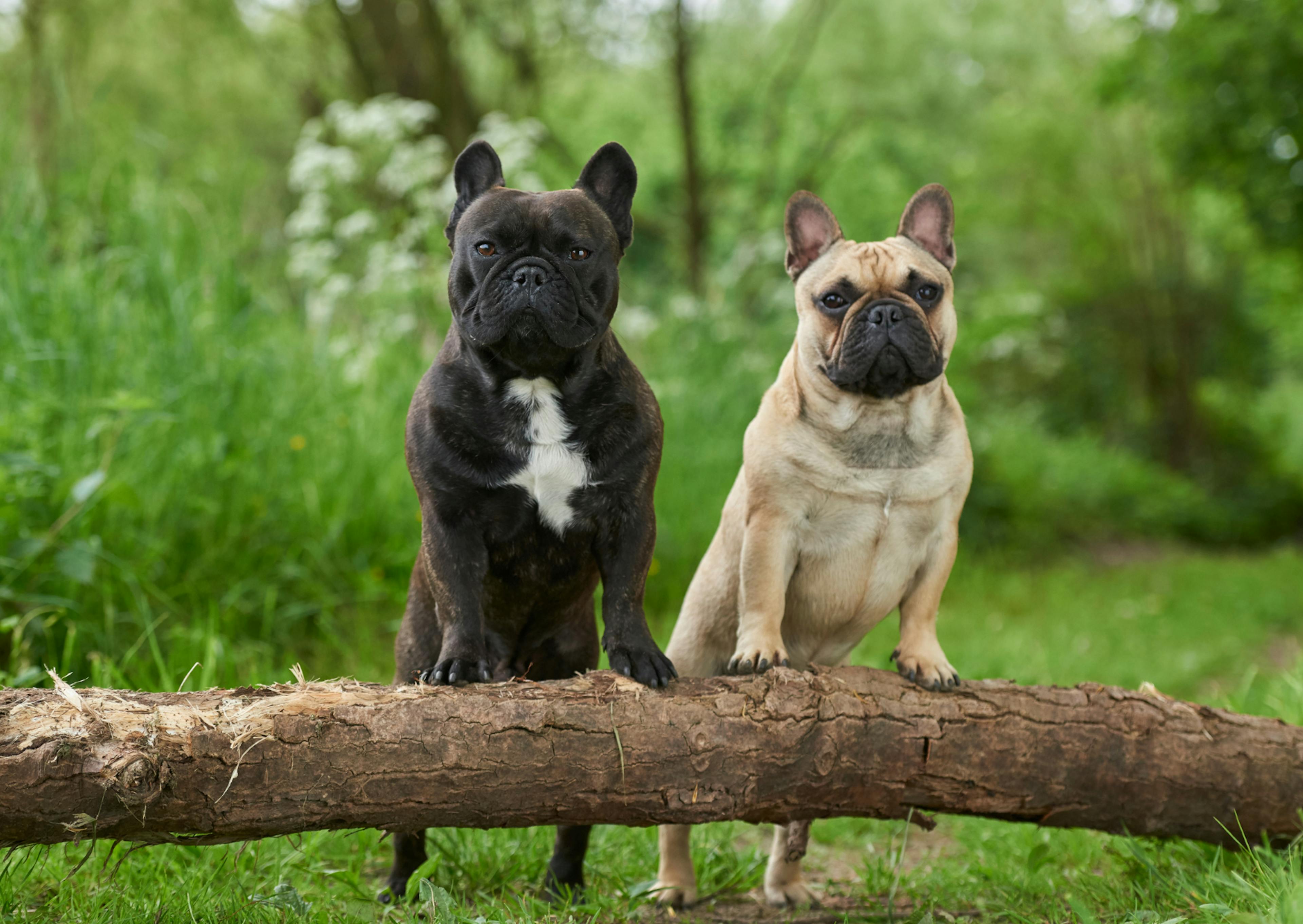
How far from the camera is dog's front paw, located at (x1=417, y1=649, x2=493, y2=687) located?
2.57m

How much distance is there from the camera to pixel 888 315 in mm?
2967

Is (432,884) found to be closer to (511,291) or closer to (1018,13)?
(511,291)

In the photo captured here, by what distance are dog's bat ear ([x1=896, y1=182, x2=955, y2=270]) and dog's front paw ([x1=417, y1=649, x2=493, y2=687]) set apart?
73.5 inches

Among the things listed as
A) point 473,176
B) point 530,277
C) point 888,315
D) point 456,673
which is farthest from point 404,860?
point 888,315

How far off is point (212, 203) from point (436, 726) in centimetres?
477

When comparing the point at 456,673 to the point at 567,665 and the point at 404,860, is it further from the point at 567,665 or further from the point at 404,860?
the point at 404,860

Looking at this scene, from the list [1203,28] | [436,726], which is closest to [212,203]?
[436,726]

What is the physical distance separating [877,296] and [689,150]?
26.3 feet

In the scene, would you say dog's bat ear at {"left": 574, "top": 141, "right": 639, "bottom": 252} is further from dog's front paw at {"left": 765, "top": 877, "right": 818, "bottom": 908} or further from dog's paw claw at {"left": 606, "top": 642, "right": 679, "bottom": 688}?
dog's front paw at {"left": 765, "top": 877, "right": 818, "bottom": 908}

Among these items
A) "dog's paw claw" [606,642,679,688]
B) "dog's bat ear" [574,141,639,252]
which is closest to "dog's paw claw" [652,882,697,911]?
"dog's paw claw" [606,642,679,688]

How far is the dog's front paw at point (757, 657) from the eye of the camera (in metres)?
2.88

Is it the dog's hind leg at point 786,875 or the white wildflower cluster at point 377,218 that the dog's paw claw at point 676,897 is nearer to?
the dog's hind leg at point 786,875

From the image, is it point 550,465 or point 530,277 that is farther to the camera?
point 550,465

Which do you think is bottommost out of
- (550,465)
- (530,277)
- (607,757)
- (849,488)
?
(607,757)
